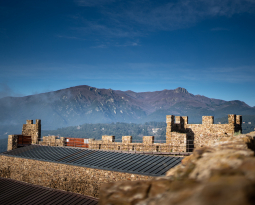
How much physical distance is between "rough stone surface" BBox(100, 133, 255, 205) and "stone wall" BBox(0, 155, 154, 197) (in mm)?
8181

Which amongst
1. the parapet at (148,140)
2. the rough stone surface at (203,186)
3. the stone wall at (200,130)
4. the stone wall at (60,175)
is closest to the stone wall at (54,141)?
the stone wall at (60,175)

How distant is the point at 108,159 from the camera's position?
1518 centimetres

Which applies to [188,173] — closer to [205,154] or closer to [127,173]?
[205,154]

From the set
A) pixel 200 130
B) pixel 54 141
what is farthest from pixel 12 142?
pixel 200 130

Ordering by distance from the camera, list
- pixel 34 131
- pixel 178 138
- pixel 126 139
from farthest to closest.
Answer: pixel 34 131 < pixel 126 139 < pixel 178 138

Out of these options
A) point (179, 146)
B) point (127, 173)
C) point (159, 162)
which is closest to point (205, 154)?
point (127, 173)

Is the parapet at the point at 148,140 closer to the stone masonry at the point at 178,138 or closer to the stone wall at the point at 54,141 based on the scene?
the stone masonry at the point at 178,138

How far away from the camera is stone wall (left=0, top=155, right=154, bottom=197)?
12.5m

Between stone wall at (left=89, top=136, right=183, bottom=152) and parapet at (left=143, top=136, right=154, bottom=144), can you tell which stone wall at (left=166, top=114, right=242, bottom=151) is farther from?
parapet at (left=143, top=136, right=154, bottom=144)

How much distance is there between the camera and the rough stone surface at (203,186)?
1.85 metres

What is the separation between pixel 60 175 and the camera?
14.7 meters

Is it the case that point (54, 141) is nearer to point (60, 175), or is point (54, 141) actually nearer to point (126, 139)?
point (126, 139)

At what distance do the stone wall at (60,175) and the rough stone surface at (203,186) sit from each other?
26.8ft

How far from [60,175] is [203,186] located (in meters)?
14.4
